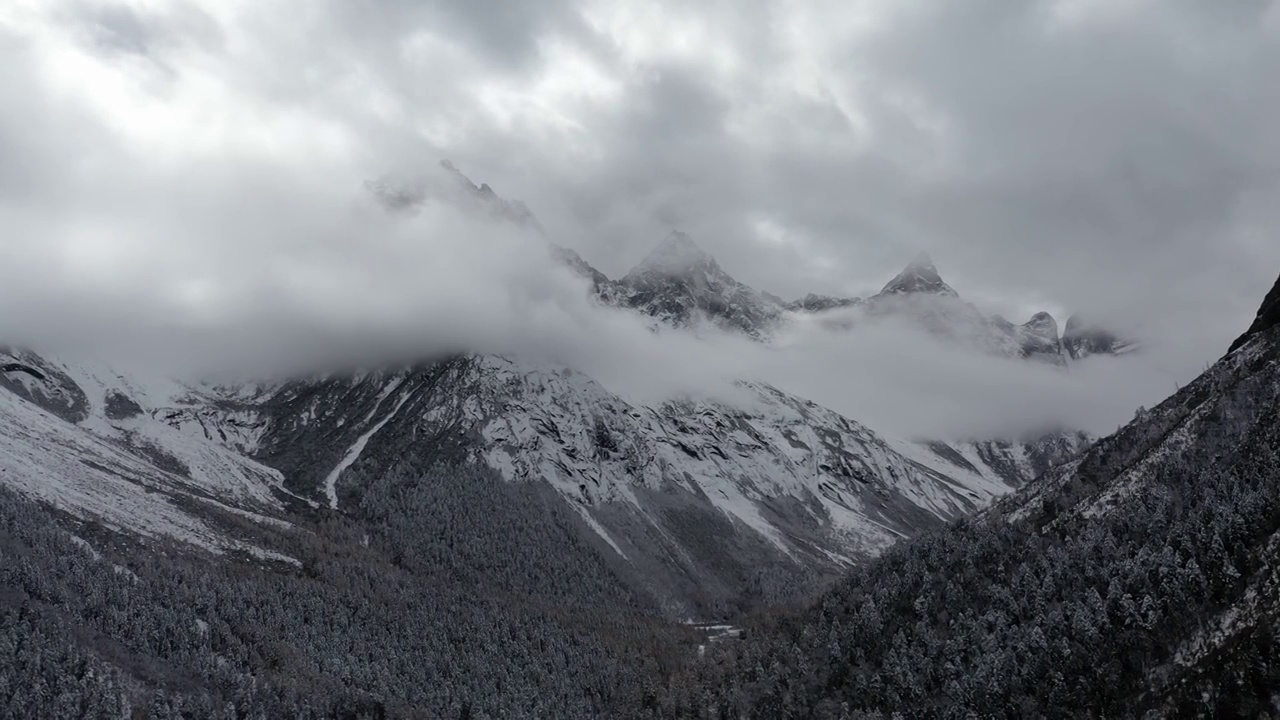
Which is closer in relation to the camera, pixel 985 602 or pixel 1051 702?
pixel 1051 702

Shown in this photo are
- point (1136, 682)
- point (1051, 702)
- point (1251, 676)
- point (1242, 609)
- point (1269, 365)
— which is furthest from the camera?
point (1269, 365)

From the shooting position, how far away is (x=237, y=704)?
199 m

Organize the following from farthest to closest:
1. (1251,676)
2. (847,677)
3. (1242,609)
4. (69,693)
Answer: (847,677) → (69,693) → (1242,609) → (1251,676)

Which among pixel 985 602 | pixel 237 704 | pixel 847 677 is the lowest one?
pixel 237 704

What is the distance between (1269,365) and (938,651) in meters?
96.8

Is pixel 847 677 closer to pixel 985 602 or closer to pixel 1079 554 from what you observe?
pixel 985 602

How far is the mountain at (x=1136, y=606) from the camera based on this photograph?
4732 inches

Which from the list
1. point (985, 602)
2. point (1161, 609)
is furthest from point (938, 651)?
point (1161, 609)

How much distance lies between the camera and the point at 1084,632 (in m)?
146

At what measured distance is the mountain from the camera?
394ft

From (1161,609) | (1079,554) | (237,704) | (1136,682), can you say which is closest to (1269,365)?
(1079,554)

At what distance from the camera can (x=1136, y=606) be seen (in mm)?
142250

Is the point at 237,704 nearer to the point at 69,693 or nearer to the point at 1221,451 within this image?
the point at 69,693

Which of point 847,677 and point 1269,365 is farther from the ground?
point 1269,365
